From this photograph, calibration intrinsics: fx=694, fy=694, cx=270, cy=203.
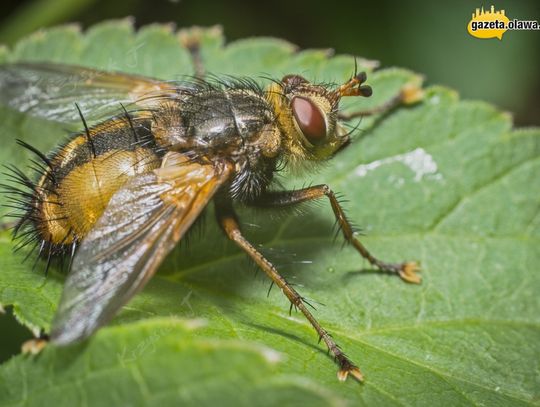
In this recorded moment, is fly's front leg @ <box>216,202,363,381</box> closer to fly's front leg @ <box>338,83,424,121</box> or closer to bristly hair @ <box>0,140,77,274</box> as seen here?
bristly hair @ <box>0,140,77,274</box>

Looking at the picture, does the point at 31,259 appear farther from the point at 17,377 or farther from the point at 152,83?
the point at 152,83

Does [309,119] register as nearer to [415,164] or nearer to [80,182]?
[415,164]

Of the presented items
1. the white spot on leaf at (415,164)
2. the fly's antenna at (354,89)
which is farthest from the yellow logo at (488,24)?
the fly's antenna at (354,89)

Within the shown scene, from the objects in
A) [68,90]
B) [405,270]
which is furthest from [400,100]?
[68,90]

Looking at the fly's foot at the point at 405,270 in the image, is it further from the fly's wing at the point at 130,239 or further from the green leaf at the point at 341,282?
the fly's wing at the point at 130,239

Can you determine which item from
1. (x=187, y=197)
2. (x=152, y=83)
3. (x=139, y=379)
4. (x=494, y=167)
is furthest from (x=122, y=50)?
(x=139, y=379)

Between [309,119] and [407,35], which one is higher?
[407,35]

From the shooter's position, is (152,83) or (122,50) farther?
(122,50)
